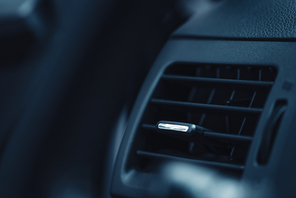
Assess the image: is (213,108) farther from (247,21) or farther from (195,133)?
(247,21)

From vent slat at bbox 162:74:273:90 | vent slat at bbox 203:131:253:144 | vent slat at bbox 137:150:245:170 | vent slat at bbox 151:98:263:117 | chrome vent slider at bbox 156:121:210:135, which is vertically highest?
vent slat at bbox 162:74:273:90

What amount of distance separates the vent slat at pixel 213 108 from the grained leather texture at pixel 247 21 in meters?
0.16

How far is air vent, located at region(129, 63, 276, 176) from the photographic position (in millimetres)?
836

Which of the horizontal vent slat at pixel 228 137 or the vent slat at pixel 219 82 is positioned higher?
the vent slat at pixel 219 82

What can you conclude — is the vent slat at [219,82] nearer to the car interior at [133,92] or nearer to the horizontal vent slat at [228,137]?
the car interior at [133,92]

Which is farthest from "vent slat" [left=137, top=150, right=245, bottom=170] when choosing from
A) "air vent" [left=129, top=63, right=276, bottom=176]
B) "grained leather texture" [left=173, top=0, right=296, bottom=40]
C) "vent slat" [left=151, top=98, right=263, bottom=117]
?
"grained leather texture" [left=173, top=0, right=296, bottom=40]

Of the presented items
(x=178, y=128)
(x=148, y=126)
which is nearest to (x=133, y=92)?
(x=148, y=126)

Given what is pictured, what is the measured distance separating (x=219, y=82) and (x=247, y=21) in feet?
0.52

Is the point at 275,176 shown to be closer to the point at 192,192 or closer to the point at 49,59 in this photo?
the point at 192,192

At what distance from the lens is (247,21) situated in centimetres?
94

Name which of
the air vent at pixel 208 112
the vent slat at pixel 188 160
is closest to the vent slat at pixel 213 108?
the air vent at pixel 208 112

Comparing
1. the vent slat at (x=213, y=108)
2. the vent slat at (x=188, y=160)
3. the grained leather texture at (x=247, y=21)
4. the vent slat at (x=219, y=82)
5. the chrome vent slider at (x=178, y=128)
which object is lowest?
the vent slat at (x=188, y=160)

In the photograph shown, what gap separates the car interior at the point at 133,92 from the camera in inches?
33.2

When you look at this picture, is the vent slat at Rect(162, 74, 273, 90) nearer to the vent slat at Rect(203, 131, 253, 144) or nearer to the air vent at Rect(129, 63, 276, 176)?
the air vent at Rect(129, 63, 276, 176)
